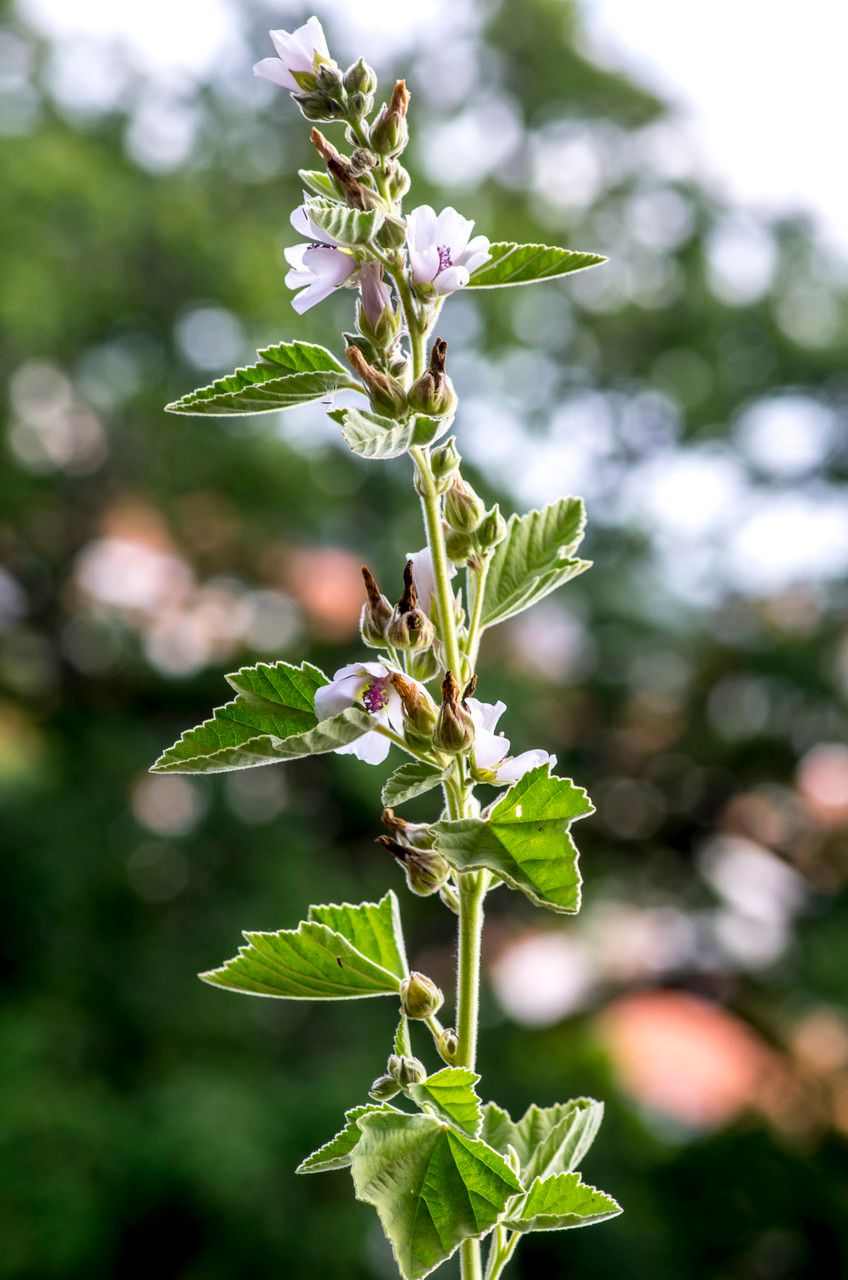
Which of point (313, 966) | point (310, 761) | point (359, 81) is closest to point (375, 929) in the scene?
point (313, 966)

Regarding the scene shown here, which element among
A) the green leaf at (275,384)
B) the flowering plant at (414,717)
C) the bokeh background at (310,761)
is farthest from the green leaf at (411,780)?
the bokeh background at (310,761)

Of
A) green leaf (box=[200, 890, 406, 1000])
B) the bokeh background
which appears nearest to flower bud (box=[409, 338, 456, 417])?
green leaf (box=[200, 890, 406, 1000])

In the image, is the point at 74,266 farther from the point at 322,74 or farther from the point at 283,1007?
the point at 322,74

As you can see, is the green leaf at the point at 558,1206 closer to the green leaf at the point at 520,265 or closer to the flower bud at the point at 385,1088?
the flower bud at the point at 385,1088

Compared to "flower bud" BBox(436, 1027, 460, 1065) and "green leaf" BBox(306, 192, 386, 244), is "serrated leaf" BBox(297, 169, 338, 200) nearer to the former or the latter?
"green leaf" BBox(306, 192, 386, 244)

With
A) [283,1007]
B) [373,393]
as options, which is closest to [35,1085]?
[283,1007]

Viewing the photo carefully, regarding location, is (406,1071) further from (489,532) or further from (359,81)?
(359,81)
